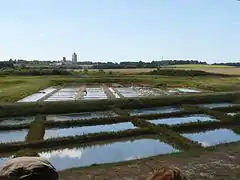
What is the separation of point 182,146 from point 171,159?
1655 millimetres

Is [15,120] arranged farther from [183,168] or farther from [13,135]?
[183,168]

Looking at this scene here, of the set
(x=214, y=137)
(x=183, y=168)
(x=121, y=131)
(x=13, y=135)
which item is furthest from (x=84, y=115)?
(x=183, y=168)

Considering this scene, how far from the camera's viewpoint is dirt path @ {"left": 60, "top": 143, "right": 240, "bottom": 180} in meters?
9.14

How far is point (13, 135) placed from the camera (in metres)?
14.6

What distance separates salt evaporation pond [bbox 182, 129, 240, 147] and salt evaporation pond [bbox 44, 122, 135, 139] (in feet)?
9.95

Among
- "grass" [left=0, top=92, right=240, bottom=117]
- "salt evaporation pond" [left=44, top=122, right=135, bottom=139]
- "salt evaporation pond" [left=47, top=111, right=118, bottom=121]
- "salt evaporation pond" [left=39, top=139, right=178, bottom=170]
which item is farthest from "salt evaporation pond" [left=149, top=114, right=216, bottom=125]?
"salt evaporation pond" [left=39, top=139, right=178, bottom=170]

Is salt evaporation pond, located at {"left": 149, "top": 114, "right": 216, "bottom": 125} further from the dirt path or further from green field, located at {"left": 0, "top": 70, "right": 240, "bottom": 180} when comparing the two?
the dirt path

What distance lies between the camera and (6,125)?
16.2m

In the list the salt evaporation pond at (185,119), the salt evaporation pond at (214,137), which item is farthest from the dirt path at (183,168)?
the salt evaporation pond at (185,119)

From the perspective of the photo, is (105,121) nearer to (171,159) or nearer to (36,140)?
(36,140)

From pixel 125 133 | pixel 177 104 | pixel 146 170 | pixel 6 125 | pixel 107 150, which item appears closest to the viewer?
pixel 146 170

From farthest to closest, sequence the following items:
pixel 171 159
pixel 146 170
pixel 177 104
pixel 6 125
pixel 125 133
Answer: pixel 177 104 → pixel 6 125 → pixel 125 133 → pixel 171 159 → pixel 146 170

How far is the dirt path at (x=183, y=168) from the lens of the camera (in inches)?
360

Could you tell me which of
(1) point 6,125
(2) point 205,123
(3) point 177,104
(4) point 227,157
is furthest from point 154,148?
(3) point 177,104
